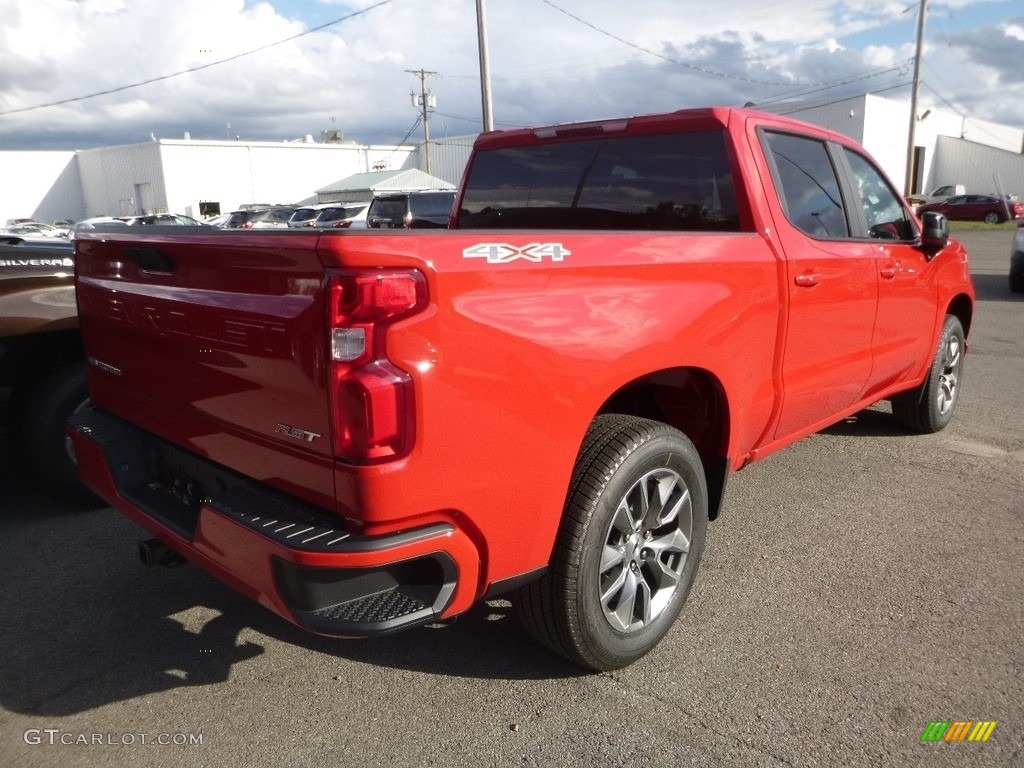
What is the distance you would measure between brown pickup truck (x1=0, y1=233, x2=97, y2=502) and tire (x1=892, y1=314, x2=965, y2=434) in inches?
192

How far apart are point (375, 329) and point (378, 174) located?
48.6 metres

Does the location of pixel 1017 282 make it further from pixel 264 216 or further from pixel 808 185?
pixel 264 216

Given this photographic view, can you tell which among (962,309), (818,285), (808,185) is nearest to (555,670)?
(818,285)

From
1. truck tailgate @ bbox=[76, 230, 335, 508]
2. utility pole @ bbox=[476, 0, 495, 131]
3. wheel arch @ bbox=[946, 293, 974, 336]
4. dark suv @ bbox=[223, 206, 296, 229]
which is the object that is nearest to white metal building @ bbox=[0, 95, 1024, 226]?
dark suv @ bbox=[223, 206, 296, 229]

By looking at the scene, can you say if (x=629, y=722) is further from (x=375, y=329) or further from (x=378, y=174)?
(x=378, y=174)

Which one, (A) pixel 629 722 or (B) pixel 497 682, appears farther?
(B) pixel 497 682

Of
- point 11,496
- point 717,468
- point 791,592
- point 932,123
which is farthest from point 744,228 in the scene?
point 932,123

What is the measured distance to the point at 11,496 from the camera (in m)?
4.64

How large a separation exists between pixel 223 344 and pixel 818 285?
2.44 meters

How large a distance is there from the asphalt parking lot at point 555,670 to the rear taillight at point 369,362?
42.1 inches

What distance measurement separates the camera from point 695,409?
3.24 m

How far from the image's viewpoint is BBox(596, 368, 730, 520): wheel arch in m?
3.07

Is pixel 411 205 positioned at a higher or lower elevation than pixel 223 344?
higher
